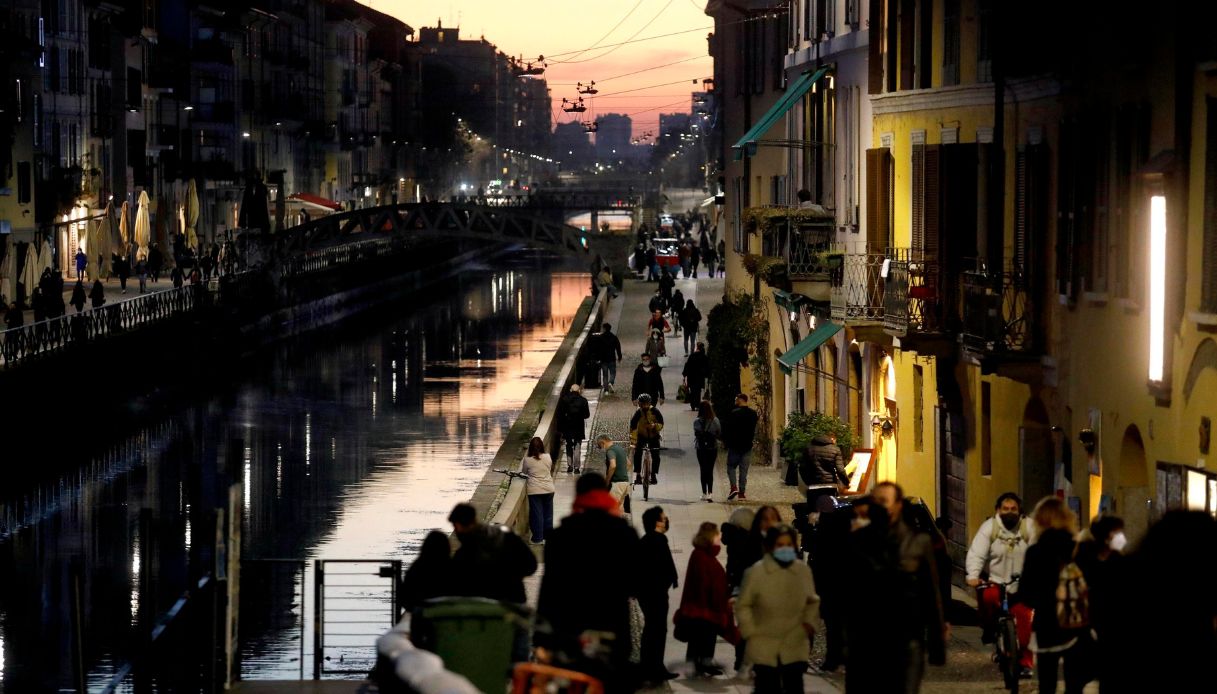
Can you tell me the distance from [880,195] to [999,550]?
12010mm

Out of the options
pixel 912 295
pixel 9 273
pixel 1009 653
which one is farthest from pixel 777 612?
pixel 9 273

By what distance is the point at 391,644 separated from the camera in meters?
9.66

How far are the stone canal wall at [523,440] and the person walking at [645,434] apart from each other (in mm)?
1771

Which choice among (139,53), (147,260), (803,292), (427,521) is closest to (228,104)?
(139,53)

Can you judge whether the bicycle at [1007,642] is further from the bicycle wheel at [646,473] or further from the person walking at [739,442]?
the bicycle wheel at [646,473]

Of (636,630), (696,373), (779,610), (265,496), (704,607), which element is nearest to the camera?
(779,610)

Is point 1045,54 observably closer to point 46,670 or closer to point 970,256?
point 970,256

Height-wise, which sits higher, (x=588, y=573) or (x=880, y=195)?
(x=880, y=195)

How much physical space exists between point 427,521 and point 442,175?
523 ft

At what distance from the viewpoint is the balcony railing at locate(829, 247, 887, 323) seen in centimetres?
2464

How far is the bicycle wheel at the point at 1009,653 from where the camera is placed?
1338cm

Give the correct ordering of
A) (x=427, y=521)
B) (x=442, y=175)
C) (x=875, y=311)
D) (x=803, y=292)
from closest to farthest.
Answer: (x=875, y=311)
(x=803, y=292)
(x=427, y=521)
(x=442, y=175)

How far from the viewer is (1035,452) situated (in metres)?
21.2

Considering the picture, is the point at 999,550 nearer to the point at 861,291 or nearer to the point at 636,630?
the point at 636,630
